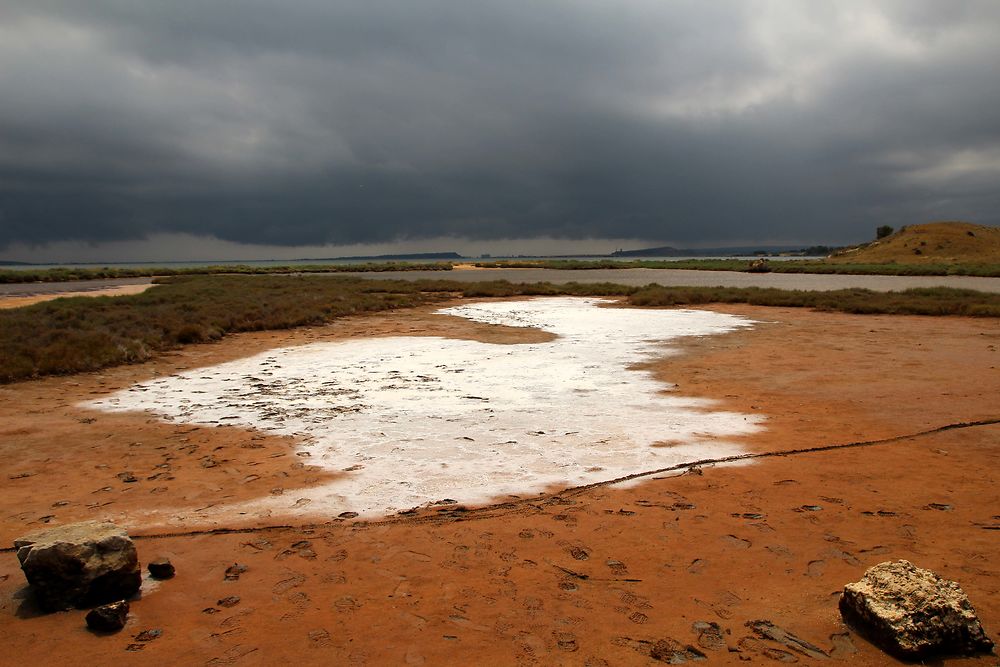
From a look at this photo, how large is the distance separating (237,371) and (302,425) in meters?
5.29

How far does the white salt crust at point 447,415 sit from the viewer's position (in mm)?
6148

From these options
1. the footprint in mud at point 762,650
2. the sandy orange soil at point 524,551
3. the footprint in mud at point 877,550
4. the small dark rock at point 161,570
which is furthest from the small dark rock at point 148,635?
the footprint in mud at point 877,550

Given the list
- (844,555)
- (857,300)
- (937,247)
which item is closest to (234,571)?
(844,555)

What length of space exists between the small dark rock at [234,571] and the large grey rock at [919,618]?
4.05m

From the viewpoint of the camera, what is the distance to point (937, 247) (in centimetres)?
8425

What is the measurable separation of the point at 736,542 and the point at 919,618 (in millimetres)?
1483

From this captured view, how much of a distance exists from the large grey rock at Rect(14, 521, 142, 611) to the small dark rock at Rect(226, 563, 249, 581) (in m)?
0.58

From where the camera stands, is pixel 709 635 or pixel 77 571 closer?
pixel 709 635

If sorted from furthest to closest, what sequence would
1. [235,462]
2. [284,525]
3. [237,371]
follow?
1. [237,371]
2. [235,462]
3. [284,525]

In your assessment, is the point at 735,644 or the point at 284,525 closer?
the point at 735,644

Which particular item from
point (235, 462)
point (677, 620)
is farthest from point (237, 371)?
point (677, 620)

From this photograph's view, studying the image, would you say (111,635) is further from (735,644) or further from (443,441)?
(443,441)

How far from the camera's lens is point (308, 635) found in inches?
142

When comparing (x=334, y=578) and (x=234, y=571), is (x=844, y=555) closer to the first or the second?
(x=334, y=578)
